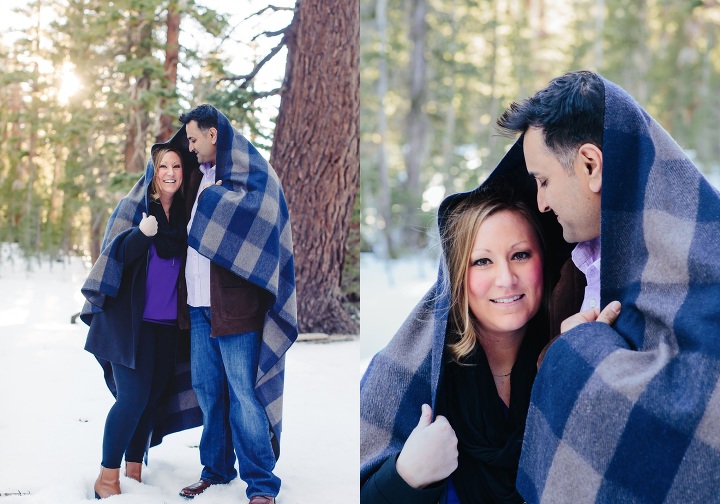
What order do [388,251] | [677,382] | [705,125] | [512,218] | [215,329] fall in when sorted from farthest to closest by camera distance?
[705,125]
[388,251]
[215,329]
[512,218]
[677,382]

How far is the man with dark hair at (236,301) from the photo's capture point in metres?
2.08

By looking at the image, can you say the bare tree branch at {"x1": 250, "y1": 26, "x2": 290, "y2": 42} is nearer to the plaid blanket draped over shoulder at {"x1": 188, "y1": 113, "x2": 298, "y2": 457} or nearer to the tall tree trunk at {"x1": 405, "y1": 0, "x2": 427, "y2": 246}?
the plaid blanket draped over shoulder at {"x1": 188, "y1": 113, "x2": 298, "y2": 457}

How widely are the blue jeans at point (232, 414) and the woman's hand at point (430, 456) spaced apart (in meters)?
0.66

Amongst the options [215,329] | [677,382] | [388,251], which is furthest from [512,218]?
[388,251]

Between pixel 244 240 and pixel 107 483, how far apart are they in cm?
82

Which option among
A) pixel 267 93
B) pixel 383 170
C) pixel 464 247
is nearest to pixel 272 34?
pixel 267 93

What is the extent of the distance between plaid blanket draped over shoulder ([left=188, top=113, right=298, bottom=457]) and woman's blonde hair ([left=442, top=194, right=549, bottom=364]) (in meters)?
0.64

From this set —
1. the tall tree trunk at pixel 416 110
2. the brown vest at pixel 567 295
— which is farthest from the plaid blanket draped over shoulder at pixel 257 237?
the tall tree trunk at pixel 416 110

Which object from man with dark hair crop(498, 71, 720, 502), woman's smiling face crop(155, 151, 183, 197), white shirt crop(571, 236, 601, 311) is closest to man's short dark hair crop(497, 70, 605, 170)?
man with dark hair crop(498, 71, 720, 502)

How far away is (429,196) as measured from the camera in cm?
660

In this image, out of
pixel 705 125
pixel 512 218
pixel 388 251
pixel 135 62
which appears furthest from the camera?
pixel 705 125

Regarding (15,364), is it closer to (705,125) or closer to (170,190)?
(170,190)

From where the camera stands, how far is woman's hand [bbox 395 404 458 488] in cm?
164

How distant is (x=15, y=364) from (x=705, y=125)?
7.91m
